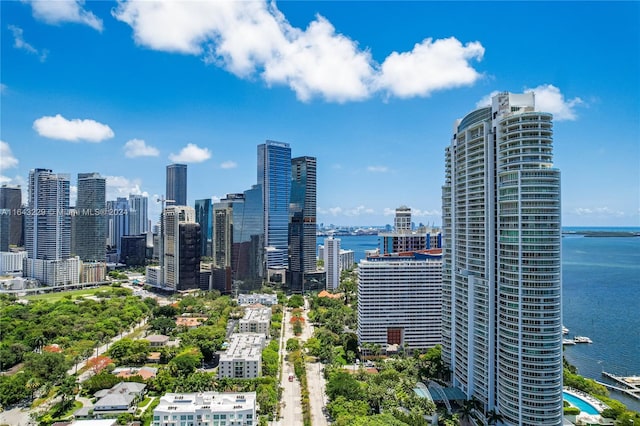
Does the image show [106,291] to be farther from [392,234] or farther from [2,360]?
[392,234]

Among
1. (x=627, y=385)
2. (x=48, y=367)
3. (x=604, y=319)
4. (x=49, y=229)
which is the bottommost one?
(x=627, y=385)

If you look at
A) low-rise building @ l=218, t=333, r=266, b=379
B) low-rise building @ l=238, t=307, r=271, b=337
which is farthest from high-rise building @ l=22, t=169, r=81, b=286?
low-rise building @ l=218, t=333, r=266, b=379

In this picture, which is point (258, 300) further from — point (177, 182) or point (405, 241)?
point (177, 182)

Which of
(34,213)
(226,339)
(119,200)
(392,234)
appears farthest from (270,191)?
(119,200)

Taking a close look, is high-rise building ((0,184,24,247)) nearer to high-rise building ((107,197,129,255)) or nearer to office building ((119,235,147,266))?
office building ((119,235,147,266))

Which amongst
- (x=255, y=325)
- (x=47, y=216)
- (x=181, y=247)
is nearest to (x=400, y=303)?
(x=255, y=325)

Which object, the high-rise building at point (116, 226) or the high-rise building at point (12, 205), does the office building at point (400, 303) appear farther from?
the high-rise building at point (116, 226)
